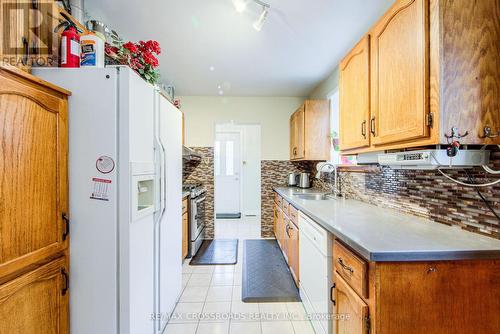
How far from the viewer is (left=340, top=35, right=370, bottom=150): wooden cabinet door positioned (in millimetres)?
1623

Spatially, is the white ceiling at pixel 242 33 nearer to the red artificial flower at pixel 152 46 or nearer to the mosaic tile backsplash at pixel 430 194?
the red artificial flower at pixel 152 46

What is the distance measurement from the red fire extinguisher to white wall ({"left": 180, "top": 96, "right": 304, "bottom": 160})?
2.95 metres

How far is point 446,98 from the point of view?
1.04 m

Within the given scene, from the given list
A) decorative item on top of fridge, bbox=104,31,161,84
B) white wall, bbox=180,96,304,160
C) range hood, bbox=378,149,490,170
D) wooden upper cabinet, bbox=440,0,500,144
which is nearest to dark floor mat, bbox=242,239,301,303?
white wall, bbox=180,96,304,160

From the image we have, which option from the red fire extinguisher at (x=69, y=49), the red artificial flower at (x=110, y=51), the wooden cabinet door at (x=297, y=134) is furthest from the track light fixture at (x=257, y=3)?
the wooden cabinet door at (x=297, y=134)

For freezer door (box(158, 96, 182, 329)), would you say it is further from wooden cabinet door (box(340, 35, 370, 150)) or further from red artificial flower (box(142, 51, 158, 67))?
wooden cabinet door (box(340, 35, 370, 150))

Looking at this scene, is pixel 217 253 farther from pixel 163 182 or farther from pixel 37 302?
pixel 37 302

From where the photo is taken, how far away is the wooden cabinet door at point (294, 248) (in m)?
2.36

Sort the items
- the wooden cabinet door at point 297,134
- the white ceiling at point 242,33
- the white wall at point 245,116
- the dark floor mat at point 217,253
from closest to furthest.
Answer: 1. the white ceiling at point 242,33
2. the dark floor mat at point 217,253
3. the wooden cabinet door at point 297,134
4. the white wall at point 245,116

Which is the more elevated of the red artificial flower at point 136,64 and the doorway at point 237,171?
the red artificial flower at point 136,64

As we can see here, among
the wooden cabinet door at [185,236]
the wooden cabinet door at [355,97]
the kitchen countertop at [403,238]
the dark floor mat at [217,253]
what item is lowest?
the dark floor mat at [217,253]

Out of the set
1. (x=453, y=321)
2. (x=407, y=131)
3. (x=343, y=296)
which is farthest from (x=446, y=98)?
(x=343, y=296)

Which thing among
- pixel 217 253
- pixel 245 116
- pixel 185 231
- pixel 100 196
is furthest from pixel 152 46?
pixel 217 253

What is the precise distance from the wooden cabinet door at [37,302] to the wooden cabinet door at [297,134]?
9.57ft
